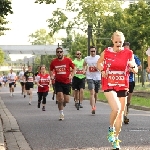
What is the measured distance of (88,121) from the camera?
13.7 metres

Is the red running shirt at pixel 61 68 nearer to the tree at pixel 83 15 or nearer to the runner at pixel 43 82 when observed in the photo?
the runner at pixel 43 82

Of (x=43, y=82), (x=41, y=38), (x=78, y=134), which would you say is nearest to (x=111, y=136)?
(x=78, y=134)

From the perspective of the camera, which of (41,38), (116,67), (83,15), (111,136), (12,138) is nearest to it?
(111,136)

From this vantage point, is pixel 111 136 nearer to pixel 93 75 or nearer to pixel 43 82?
pixel 93 75

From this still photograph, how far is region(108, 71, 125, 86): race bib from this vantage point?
8.69 metres

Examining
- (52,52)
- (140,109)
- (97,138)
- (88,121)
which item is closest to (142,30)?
(140,109)

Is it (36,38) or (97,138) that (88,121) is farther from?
(36,38)

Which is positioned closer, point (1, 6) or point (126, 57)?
point (126, 57)

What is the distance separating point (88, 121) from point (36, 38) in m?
135

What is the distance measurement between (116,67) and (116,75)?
120mm

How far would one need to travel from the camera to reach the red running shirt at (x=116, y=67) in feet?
28.3

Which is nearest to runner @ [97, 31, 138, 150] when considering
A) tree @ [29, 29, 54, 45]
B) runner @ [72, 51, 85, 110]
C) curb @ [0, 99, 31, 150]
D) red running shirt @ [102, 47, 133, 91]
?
red running shirt @ [102, 47, 133, 91]

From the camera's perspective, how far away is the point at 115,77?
28.6ft

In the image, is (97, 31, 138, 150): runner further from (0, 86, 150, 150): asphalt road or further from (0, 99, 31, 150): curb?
(0, 99, 31, 150): curb
